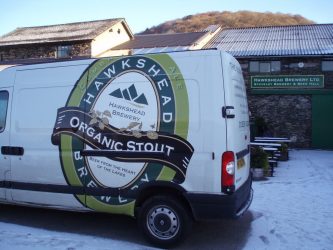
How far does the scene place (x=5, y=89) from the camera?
6.41 metres

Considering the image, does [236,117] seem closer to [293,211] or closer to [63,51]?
[293,211]

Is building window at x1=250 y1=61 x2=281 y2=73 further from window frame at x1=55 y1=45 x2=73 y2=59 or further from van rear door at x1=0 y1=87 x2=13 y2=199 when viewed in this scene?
window frame at x1=55 y1=45 x2=73 y2=59

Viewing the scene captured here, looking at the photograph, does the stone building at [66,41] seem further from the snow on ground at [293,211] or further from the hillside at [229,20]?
the hillside at [229,20]

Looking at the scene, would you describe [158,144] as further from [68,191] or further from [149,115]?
[68,191]

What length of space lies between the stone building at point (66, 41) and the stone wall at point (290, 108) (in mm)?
15049

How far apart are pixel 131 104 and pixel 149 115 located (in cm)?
31

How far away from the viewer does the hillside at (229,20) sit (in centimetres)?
7425

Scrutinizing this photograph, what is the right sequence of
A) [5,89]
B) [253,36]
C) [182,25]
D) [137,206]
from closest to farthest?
1. [137,206]
2. [5,89]
3. [253,36]
4. [182,25]

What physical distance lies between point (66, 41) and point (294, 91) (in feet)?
59.3

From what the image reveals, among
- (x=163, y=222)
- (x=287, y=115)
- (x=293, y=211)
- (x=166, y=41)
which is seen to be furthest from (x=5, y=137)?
(x=166, y=41)

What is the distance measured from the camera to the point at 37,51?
104 ft

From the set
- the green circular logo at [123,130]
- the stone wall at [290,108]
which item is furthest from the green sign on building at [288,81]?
the green circular logo at [123,130]

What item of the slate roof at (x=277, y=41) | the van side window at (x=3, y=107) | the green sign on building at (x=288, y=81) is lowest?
the van side window at (x=3, y=107)

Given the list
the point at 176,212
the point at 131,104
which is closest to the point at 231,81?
the point at 131,104
